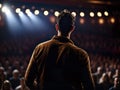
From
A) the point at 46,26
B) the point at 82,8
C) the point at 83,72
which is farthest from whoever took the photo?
the point at 46,26

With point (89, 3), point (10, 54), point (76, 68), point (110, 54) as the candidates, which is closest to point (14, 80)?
point (89, 3)

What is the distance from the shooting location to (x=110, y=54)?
1869 cm

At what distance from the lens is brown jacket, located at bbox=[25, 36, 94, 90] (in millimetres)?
2479

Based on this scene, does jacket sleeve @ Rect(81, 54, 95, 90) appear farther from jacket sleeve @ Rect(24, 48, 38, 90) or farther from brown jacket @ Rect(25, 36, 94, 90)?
jacket sleeve @ Rect(24, 48, 38, 90)

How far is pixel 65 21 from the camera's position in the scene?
2.63 m

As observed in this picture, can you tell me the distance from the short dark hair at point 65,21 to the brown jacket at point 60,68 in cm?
10

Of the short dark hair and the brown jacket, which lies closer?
the brown jacket

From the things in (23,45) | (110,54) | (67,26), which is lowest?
(110,54)

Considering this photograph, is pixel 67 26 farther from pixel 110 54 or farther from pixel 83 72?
pixel 110 54

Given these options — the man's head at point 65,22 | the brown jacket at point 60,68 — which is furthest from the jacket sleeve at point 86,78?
the man's head at point 65,22

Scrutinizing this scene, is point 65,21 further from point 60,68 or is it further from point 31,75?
point 31,75

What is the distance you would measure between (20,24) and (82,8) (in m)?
9.61

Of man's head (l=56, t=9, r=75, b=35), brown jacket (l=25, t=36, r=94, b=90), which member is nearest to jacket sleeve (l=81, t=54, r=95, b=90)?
brown jacket (l=25, t=36, r=94, b=90)

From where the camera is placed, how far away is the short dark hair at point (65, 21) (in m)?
2.62
